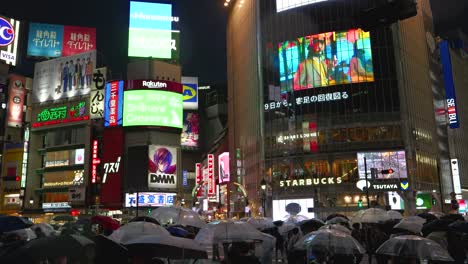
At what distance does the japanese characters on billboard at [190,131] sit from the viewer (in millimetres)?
104062

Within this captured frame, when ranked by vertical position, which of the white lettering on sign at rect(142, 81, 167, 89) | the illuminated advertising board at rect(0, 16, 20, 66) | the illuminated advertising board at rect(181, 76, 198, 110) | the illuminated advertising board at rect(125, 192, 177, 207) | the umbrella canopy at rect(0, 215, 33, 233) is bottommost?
the umbrella canopy at rect(0, 215, 33, 233)

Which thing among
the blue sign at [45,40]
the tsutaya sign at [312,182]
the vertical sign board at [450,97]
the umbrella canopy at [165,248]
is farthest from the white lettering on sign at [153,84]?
the umbrella canopy at [165,248]

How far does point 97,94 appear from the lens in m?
62.8

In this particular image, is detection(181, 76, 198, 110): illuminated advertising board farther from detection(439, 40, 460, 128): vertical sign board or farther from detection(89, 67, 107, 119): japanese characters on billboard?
detection(439, 40, 460, 128): vertical sign board

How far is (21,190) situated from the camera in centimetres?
6638

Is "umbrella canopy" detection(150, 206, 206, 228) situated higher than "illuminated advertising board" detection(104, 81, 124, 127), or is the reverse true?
"illuminated advertising board" detection(104, 81, 124, 127)

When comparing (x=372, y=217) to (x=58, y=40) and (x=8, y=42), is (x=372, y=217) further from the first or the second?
(x=58, y=40)

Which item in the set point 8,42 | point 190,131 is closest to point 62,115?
point 8,42

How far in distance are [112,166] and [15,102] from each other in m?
15.5

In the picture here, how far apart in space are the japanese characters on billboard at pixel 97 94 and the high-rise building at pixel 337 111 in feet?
72.2

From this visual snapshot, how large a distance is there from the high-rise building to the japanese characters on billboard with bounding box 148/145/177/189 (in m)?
12.1

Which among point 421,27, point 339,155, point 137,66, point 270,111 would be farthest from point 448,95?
point 137,66

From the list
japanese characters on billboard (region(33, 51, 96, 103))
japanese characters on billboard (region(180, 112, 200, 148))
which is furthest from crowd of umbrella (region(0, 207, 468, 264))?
japanese characters on billboard (region(180, 112, 200, 148))

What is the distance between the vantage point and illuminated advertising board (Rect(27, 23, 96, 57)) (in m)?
73.3
